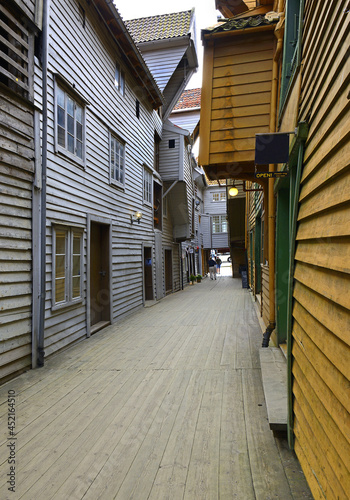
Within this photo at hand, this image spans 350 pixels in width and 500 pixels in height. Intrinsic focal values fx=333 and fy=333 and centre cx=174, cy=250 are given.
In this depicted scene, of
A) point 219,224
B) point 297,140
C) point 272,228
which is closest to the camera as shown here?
point 297,140

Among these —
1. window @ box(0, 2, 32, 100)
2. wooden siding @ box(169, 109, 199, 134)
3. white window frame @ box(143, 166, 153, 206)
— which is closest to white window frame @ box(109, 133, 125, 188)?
white window frame @ box(143, 166, 153, 206)

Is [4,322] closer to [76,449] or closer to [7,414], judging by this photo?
[7,414]

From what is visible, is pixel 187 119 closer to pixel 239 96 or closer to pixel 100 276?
pixel 100 276

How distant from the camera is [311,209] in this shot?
2115 mm

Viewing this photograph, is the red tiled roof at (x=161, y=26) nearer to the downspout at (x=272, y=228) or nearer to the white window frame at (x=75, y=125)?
the white window frame at (x=75, y=125)

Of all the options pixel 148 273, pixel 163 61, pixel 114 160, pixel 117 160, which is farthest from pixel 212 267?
pixel 114 160

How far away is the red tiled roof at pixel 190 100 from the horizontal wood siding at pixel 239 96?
45.4ft

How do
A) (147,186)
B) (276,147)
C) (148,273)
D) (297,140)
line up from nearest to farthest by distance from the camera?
(297,140), (276,147), (147,186), (148,273)

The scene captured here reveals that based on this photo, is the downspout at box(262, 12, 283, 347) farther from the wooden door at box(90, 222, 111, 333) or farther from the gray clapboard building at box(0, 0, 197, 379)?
the wooden door at box(90, 222, 111, 333)

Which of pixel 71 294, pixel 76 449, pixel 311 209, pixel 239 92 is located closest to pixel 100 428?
pixel 76 449

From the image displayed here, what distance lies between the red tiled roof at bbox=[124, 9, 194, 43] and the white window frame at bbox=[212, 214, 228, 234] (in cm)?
1728

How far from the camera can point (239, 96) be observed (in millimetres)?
5855

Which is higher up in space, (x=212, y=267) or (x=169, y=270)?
(x=169, y=270)

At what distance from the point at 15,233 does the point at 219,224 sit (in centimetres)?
2491
